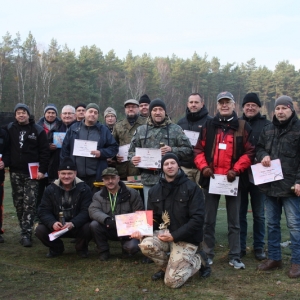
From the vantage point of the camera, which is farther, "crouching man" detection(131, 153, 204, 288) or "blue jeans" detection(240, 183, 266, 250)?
"blue jeans" detection(240, 183, 266, 250)

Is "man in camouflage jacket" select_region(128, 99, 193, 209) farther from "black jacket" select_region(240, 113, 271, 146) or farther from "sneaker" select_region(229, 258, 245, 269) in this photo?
"sneaker" select_region(229, 258, 245, 269)

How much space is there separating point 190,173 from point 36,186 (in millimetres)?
2614

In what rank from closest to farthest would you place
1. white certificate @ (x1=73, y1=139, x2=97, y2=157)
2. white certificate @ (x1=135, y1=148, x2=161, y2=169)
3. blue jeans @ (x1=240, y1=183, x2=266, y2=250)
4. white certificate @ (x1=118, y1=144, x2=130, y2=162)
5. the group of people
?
1. the group of people
2. white certificate @ (x1=135, y1=148, x2=161, y2=169)
3. blue jeans @ (x1=240, y1=183, x2=266, y2=250)
4. white certificate @ (x1=73, y1=139, x2=97, y2=157)
5. white certificate @ (x1=118, y1=144, x2=130, y2=162)

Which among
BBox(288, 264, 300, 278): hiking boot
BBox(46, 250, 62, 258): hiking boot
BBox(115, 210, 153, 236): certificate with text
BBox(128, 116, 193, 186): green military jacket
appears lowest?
BBox(46, 250, 62, 258): hiking boot

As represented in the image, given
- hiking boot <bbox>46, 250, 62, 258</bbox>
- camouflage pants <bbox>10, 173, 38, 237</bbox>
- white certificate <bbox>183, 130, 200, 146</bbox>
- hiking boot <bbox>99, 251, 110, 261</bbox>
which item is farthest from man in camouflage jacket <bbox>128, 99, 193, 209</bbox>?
camouflage pants <bbox>10, 173, 38, 237</bbox>

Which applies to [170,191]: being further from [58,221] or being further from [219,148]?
[58,221]

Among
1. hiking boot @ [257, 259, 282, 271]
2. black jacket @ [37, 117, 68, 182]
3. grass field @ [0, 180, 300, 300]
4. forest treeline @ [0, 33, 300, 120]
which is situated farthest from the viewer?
forest treeline @ [0, 33, 300, 120]

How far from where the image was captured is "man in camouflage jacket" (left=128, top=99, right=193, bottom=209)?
19.7 feet

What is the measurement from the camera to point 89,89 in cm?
4559

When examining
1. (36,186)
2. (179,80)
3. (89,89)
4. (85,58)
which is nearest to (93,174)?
(36,186)

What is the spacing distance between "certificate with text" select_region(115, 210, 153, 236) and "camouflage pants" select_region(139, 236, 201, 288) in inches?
5.0

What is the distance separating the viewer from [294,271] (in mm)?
5164

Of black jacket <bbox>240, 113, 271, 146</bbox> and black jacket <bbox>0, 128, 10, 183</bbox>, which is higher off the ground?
black jacket <bbox>240, 113, 271, 146</bbox>

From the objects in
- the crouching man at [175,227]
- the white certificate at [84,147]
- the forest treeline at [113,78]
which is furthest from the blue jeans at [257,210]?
the forest treeline at [113,78]
